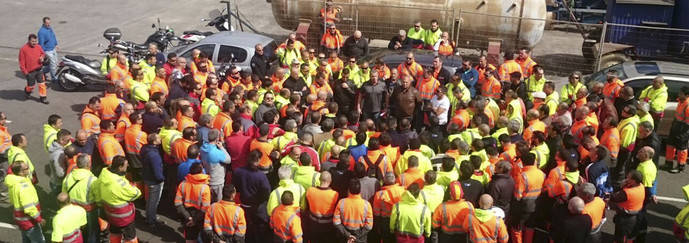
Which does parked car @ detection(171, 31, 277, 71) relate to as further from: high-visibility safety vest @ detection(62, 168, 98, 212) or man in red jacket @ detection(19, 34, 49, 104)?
high-visibility safety vest @ detection(62, 168, 98, 212)

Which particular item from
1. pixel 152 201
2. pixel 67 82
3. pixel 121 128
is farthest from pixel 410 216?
pixel 67 82

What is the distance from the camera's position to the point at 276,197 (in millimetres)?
7902

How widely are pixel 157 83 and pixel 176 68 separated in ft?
3.55

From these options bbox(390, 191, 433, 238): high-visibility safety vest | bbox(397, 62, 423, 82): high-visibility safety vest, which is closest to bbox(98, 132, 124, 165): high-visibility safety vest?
bbox(390, 191, 433, 238): high-visibility safety vest

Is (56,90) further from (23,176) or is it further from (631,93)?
(631,93)

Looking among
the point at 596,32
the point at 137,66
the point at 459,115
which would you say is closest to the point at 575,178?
the point at 459,115

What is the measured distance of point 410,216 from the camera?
769cm

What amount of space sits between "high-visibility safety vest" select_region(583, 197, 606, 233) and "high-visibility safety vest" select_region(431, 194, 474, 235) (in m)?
1.38

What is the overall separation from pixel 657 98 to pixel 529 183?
15.7ft

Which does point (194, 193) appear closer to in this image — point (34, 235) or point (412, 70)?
point (34, 235)

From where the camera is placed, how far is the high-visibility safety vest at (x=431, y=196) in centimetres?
798

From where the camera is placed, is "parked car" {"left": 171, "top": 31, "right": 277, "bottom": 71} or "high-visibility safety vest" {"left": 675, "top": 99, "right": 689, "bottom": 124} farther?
"parked car" {"left": 171, "top": 31, "right": 277, "bottom": 71}

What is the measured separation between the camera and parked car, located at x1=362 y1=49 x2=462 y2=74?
13453 millimetres

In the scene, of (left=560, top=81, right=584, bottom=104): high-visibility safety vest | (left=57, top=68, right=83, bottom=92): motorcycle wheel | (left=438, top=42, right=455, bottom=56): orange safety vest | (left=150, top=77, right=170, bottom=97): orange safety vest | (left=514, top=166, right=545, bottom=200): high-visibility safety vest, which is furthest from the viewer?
(left=57, top=68, right=83, bottom=92): motorcycle wheel
